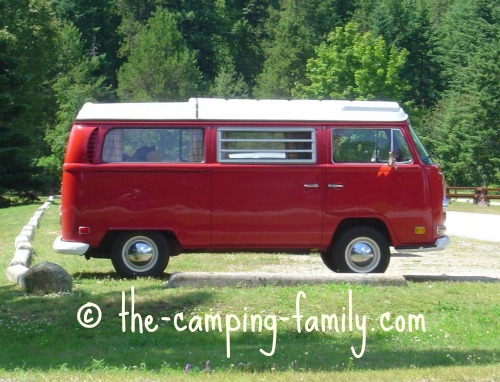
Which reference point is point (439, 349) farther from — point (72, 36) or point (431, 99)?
point (431, 99)

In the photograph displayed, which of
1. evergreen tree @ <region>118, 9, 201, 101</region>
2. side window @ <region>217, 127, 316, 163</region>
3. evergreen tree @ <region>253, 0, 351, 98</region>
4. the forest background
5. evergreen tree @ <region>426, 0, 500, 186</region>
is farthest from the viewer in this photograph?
evergreen tree @ <region>253, 0, 351, 98</region>

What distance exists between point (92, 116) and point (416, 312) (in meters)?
5.84

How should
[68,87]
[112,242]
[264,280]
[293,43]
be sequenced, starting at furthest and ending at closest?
[293,43], [68,87], [112,242], [264,280]

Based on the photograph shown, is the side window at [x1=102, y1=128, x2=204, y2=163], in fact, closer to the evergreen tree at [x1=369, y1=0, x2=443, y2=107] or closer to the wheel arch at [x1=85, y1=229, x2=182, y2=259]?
the wheel arch at [x1=85, y1=229, x2=182, y2=259]

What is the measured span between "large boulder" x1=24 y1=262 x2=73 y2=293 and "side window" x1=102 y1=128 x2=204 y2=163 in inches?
96.6

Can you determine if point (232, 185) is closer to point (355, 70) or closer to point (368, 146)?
point (368, 146)

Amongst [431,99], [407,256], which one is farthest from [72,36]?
[407,256]

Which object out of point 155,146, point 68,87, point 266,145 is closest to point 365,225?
point 266,145

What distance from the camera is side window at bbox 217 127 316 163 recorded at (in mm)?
14930

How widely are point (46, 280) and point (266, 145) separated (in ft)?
13.2

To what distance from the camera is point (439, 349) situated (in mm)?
10734

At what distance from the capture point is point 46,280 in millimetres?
12992

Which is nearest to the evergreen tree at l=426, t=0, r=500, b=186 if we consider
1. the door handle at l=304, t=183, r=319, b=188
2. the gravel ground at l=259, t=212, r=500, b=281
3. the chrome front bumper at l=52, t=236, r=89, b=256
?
the gravel ground at l=259, t=212, r=500, b=281

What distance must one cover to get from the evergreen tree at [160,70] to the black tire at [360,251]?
70.1 m
